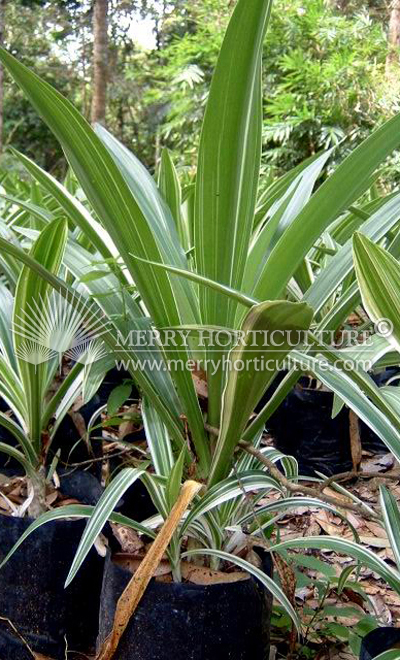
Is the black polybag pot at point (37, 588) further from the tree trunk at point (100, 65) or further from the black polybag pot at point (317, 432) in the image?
the tree trunk at point (100, 65)

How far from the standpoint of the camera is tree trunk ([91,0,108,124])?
14.1 ft

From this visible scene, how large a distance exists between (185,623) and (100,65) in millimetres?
4281

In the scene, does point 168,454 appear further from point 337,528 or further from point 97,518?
point 337,528

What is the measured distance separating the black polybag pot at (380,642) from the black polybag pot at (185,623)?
14cm

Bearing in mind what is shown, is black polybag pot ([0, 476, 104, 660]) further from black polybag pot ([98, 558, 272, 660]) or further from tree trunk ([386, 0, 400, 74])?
tree trunk ([386, 0, 400, 74])

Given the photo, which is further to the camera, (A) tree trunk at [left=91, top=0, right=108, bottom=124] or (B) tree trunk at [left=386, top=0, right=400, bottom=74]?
(B) tree trunk at [left=386, top=0, right=400, bottom=74]

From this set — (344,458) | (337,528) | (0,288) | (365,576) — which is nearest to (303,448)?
(344,458)

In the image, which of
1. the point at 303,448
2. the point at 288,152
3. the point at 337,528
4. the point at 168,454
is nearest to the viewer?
the point at 168,454

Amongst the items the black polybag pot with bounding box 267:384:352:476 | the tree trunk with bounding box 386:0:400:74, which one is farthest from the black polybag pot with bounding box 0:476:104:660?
the tree trunk with bounding box 386:0:400:74

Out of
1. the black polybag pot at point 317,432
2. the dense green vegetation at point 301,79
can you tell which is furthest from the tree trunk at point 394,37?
the black polybag pot at point 317,432

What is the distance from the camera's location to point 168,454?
2.64 ft

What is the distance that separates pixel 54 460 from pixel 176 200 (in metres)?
0.47

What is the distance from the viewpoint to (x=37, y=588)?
88 cm

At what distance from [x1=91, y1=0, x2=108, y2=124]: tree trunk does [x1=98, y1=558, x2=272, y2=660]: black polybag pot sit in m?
3.89
